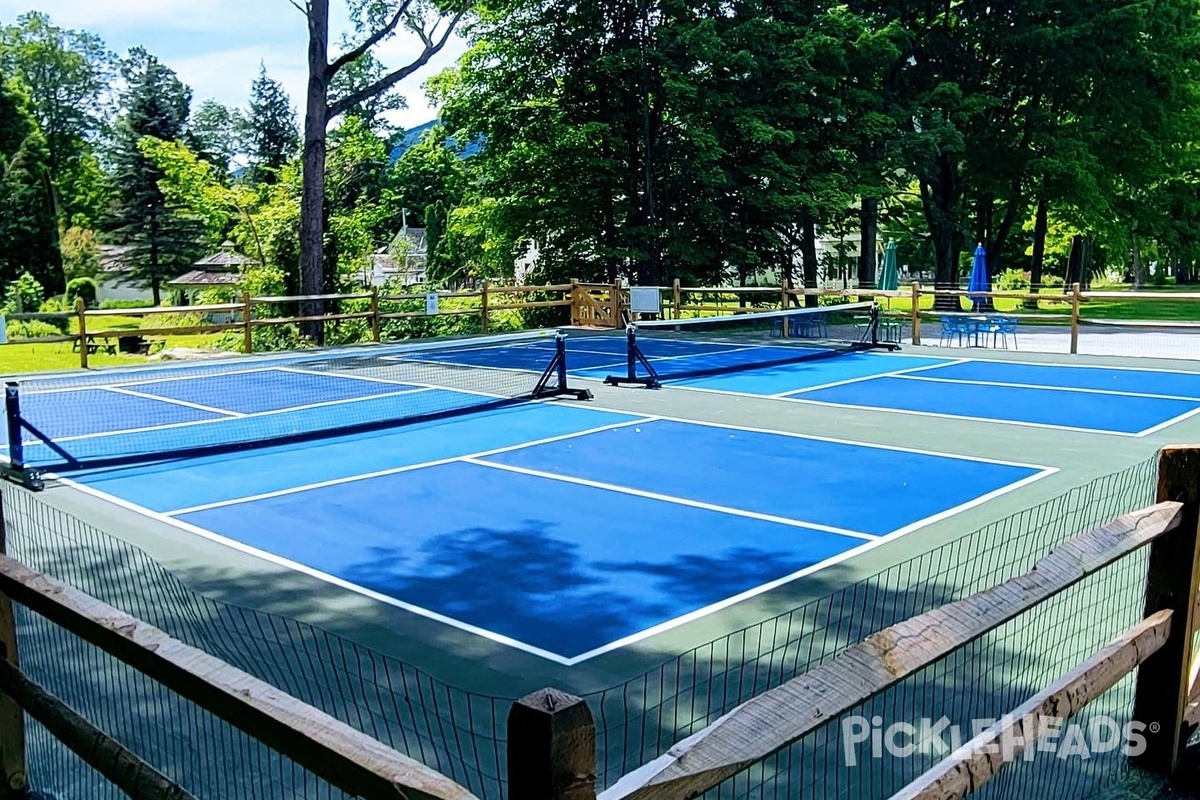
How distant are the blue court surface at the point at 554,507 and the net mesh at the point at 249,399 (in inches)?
7.6

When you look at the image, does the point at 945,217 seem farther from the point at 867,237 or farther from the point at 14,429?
the point at 14,429

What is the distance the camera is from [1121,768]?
3.82 m

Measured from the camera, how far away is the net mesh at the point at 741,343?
17.4 m

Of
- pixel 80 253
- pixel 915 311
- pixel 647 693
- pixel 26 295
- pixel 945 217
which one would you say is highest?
pixel 945 217

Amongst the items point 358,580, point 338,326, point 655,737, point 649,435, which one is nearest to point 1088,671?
point 655,737

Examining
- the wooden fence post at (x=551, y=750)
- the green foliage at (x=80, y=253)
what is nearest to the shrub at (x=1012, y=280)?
the green foliage at (x=80, y=253)

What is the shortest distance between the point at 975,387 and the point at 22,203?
48.5 m

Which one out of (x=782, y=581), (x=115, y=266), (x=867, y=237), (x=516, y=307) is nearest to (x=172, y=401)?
(x=516, y=307)

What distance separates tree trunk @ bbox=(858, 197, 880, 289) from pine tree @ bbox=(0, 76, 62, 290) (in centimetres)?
3827

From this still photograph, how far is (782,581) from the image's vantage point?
262 inches

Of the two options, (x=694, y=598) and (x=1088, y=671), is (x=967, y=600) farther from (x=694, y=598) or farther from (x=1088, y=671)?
(x=694, y=598)

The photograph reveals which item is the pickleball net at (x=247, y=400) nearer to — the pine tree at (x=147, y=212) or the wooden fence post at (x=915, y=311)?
the wooden fence post at (x=915, y=311)

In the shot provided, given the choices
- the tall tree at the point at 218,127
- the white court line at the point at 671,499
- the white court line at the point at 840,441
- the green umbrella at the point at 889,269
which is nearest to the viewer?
the white court line at the point at 671,499

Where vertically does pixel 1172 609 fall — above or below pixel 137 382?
above
